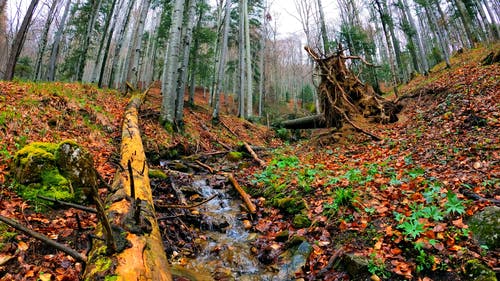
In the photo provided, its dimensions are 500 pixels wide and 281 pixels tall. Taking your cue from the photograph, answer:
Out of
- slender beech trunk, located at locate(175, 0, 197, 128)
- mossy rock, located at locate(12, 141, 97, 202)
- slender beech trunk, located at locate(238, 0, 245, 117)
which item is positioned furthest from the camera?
slender beech trunk, located at locate(238, 0, 245, 117)

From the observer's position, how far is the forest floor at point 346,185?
304 centimetres

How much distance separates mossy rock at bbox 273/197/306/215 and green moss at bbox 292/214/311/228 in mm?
275

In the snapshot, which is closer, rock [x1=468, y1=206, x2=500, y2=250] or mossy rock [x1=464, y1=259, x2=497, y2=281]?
mossy rock [x1=464, y1=259, x2=497, y2=281]

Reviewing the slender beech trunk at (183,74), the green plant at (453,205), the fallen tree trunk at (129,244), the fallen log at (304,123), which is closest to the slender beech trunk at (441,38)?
the fallen log at (304,123)

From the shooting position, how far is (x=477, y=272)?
2641 mm

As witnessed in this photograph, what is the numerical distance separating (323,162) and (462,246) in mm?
4369

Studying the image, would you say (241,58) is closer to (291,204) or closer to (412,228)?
(291,204)

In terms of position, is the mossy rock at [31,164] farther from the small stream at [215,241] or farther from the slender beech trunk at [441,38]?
the slender beech trunk at [441,38]

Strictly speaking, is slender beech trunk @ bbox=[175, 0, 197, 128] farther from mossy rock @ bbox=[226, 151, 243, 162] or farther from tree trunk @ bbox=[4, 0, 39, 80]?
tree trunk @ bbox=[4, 0, 39, 80]

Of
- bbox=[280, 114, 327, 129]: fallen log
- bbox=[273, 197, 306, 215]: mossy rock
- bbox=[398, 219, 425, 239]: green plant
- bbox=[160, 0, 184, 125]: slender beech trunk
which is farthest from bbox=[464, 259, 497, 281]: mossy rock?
bbox=[280, 114, 327, 129]: fallen log

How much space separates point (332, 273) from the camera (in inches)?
131

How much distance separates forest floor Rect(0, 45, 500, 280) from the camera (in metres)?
3.04

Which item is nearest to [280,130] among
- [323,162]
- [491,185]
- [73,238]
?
[323,162]

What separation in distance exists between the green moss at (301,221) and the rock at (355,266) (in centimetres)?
114
